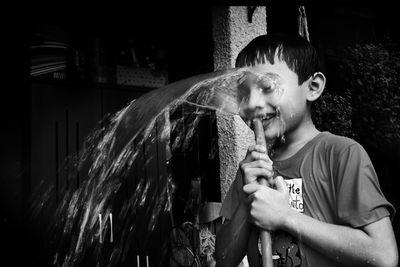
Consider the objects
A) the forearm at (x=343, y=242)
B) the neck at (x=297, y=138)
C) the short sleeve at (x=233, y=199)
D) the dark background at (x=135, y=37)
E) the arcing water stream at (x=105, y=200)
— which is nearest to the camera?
the forearm at (x=343, y=242)

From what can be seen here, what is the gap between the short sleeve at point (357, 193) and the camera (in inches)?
→ 53.2

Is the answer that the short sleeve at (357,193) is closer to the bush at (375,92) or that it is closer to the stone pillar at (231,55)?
the stone pillar at (231,55)

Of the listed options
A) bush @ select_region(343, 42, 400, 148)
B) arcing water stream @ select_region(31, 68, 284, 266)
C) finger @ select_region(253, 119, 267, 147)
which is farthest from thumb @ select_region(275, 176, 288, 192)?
bush @ select_region(343, 42, 400, 148)

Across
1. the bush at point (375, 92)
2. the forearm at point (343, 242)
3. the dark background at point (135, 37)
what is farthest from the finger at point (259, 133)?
the bush at point (375, 92)

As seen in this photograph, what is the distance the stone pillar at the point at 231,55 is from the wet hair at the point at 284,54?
180 cm

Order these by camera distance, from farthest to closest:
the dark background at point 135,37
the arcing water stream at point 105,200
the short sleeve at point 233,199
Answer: the arcing water stream at point 105,200 → the dark background at point 135,37 → the short sleeve at point 233,199

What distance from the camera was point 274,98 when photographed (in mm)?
1553

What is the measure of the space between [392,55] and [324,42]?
67cm

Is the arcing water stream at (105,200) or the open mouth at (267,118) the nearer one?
the open mouth at (267,118)

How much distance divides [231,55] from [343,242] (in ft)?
8.09

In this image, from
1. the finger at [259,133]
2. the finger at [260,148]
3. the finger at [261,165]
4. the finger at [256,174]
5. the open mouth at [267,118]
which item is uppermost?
the open mouth at [267,118]

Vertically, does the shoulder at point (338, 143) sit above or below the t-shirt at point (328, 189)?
above

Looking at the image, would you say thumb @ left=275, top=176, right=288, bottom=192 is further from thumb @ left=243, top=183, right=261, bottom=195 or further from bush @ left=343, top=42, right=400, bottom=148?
bush @ left=343, top=42, right=400, bottom=148

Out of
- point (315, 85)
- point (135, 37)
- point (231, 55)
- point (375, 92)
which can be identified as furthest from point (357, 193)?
point (135, 37)
